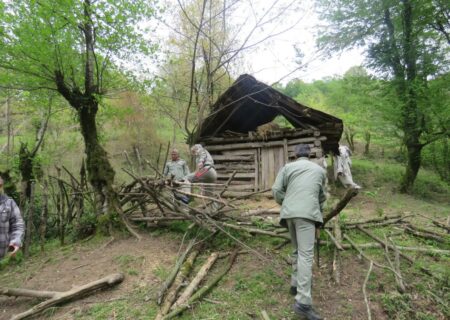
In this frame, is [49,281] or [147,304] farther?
[49,281]

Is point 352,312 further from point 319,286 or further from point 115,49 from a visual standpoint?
point 115,49

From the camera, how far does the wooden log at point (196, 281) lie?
3764mm

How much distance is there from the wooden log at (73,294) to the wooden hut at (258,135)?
5.95 m

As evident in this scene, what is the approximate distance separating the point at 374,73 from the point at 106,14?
12.6 meters

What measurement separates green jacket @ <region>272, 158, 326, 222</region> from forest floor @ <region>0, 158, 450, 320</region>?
1159 mm

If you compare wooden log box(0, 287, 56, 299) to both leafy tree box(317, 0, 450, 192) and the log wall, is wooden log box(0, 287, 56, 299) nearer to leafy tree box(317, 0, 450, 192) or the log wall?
A: the log wall

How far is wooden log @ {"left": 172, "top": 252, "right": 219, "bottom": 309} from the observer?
12.3ft

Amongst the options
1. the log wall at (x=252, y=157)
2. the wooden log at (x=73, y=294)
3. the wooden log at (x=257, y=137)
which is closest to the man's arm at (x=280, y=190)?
the wooden log at (x=73, y=294)

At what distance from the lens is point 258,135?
33.6ft

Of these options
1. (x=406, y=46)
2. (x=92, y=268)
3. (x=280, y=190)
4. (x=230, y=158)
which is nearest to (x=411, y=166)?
(x=406, y=46)

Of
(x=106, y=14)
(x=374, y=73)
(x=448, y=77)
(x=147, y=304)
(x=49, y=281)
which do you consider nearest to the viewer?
(x=147, y=304)

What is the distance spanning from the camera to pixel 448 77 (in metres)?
11.2

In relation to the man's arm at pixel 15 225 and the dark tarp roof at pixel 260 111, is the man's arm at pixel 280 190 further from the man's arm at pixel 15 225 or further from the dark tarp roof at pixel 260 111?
the dark tarp roof at pixel 260 111

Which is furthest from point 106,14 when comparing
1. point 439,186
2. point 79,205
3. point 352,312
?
point 439,186
